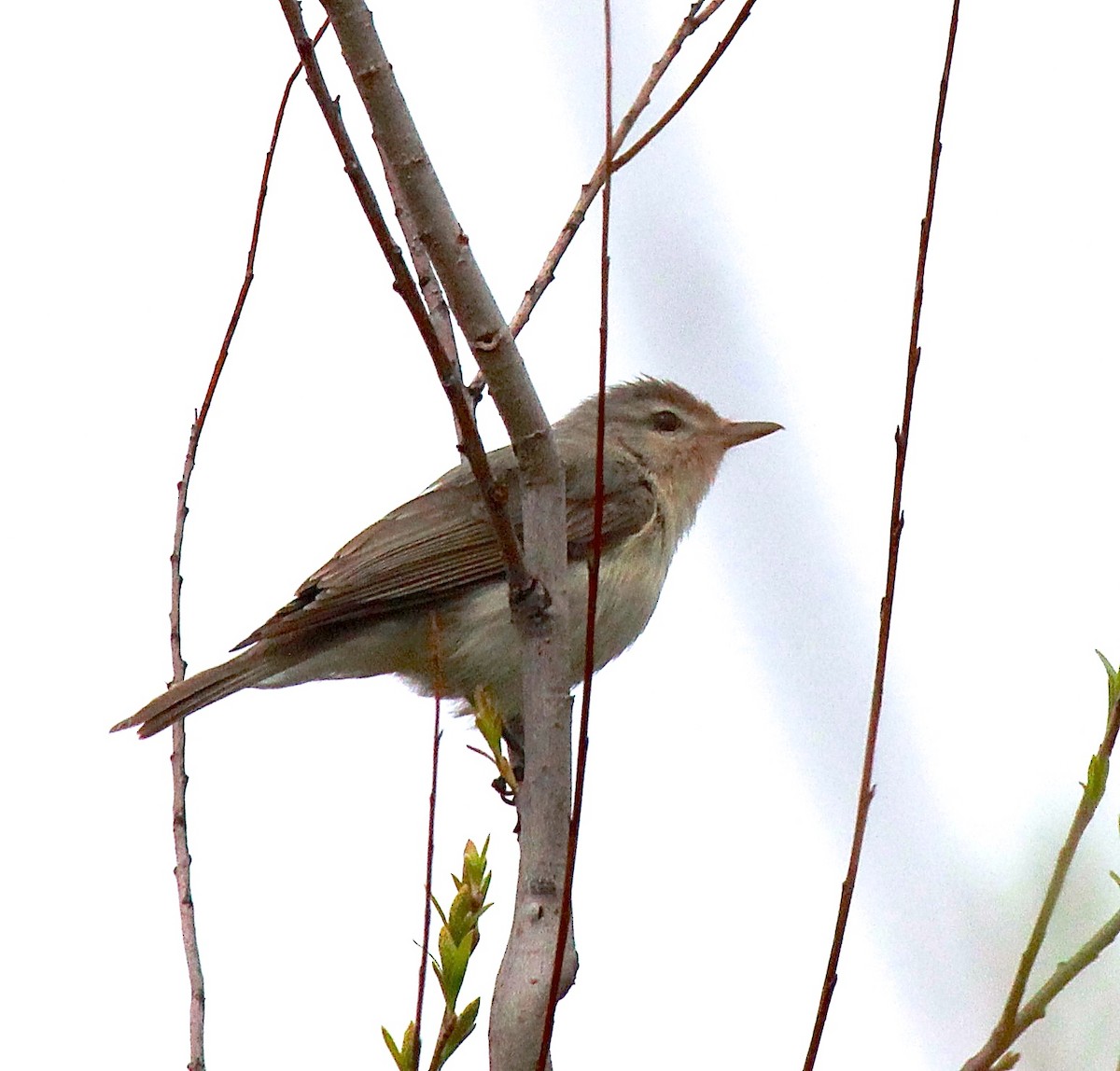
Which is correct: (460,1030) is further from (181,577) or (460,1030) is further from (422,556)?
(422,556)

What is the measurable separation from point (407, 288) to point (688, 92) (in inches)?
33.3

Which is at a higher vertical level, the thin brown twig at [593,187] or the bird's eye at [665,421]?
the bird's eye at [665,421]

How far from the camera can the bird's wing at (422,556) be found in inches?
167

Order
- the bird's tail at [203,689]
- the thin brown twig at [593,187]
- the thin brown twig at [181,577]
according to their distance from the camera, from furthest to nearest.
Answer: the bird's tail at [203,689], the thin brown twig at [593,187], the thin brown twig at [181,577]

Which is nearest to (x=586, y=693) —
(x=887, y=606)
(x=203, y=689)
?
(x=887, y=606)

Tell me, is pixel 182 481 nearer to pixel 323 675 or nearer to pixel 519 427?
pixel 519 427

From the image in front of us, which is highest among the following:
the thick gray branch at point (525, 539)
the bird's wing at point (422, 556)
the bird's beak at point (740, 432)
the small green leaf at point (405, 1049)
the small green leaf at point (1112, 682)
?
the bird's beak at point (740, 432)

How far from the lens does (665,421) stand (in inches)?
219

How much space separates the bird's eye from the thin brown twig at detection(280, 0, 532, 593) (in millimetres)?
3268

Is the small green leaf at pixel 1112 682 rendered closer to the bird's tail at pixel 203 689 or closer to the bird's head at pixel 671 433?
the bird's tail at pixel 203 689

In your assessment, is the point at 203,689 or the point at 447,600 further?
the point at 447,600

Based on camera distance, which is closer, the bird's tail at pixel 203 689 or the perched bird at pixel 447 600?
the bird's tail at pixel 203 689

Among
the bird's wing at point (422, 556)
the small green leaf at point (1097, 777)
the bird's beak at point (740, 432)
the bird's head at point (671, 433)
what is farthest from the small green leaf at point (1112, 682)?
the bird's beak at point (740, 432)

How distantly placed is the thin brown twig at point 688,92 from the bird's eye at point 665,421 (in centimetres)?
295
